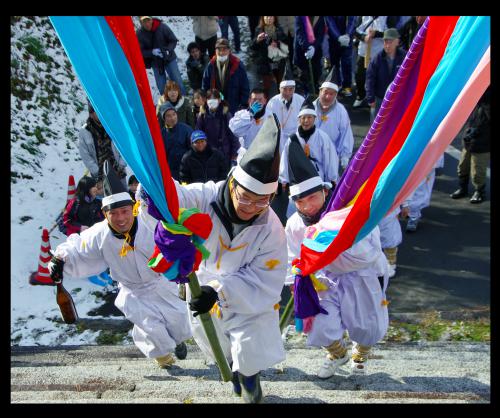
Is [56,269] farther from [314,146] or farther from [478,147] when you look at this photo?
[478,147]

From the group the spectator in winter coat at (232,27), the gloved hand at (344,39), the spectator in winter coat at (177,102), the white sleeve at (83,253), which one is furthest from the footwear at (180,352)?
the spectator in winter coat at (232,27)

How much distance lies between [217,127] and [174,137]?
0.74m

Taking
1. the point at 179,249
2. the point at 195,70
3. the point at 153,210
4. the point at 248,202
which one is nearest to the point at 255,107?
the point at 195,70

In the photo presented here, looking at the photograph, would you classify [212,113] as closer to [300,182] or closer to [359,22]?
[300,182]

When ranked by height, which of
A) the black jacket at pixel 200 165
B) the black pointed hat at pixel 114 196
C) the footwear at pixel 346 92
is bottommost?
the black jacket at pixel 200 165

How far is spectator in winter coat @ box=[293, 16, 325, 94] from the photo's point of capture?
10.9 meters

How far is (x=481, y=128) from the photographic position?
8297 mm

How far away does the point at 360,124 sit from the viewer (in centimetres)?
1083

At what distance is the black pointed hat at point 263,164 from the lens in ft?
12.1

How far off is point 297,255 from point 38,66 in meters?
8.75

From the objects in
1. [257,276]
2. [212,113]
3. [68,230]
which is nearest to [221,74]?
[212,113]

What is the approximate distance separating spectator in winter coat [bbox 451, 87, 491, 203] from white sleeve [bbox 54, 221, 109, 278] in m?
5.56

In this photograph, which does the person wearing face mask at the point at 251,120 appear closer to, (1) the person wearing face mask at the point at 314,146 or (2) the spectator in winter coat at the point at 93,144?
(1) the person wearing face mask at the point at 314,146

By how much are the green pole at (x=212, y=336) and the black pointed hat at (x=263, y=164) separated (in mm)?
692
